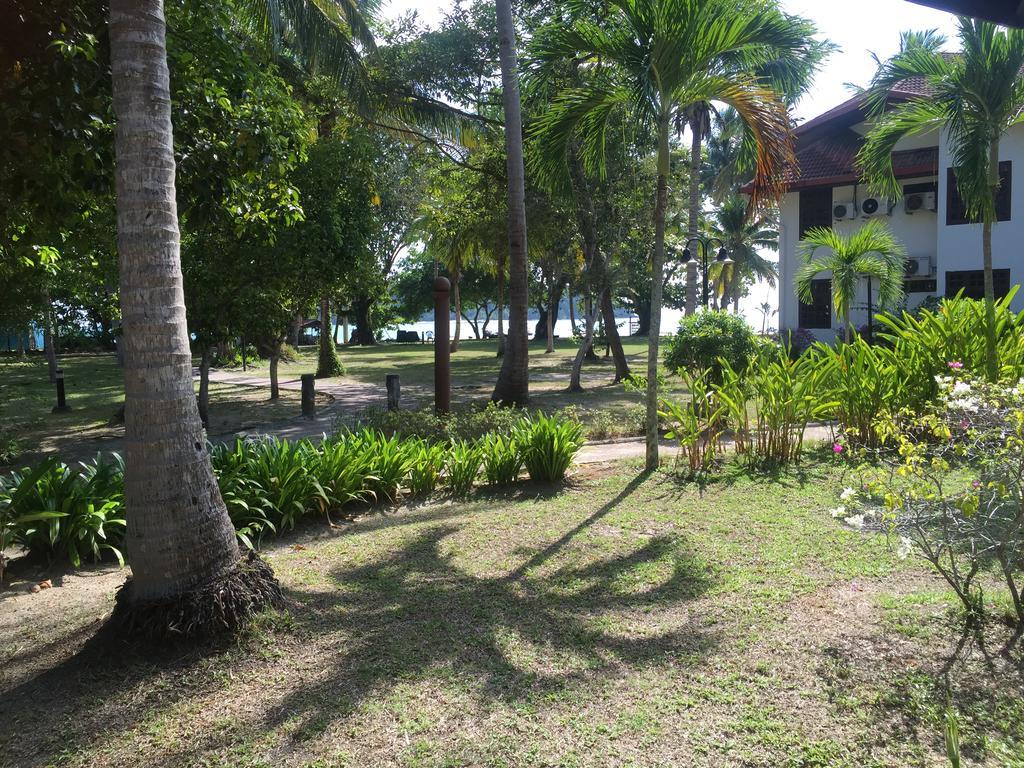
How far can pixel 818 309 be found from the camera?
22047 millimetres

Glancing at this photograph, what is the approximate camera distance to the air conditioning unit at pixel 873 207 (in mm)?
20844

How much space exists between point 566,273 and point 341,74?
962 centimetres

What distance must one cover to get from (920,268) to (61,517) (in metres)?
21.6

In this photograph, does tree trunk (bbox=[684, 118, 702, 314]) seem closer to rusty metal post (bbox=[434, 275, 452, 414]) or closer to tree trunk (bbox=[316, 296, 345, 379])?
rusty metal post (bbox=[434, 275, 452, 414])

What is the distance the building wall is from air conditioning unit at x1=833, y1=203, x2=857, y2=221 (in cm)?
26

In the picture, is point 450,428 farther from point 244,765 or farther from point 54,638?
point 244,765

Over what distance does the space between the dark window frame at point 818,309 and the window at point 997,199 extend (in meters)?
3.49

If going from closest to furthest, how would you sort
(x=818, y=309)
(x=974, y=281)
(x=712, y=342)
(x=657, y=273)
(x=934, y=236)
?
(x=657, y=273) < (x=712, y=342) < (x=974, y=281) < (x=934, y=236) < (x=818, y=309)

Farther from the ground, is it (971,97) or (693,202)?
(693,202)

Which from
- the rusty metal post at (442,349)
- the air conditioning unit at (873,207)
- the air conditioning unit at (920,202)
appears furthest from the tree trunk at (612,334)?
the rusty metal post at (442,349)

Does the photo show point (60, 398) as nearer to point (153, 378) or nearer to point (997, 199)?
point (153, 378)

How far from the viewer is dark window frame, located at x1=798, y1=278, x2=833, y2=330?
21.8 m

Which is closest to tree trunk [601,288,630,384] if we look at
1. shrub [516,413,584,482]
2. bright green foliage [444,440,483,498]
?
shrub [516,413,584,482]

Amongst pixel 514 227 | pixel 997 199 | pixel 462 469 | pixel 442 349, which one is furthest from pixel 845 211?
pixel 462 469
